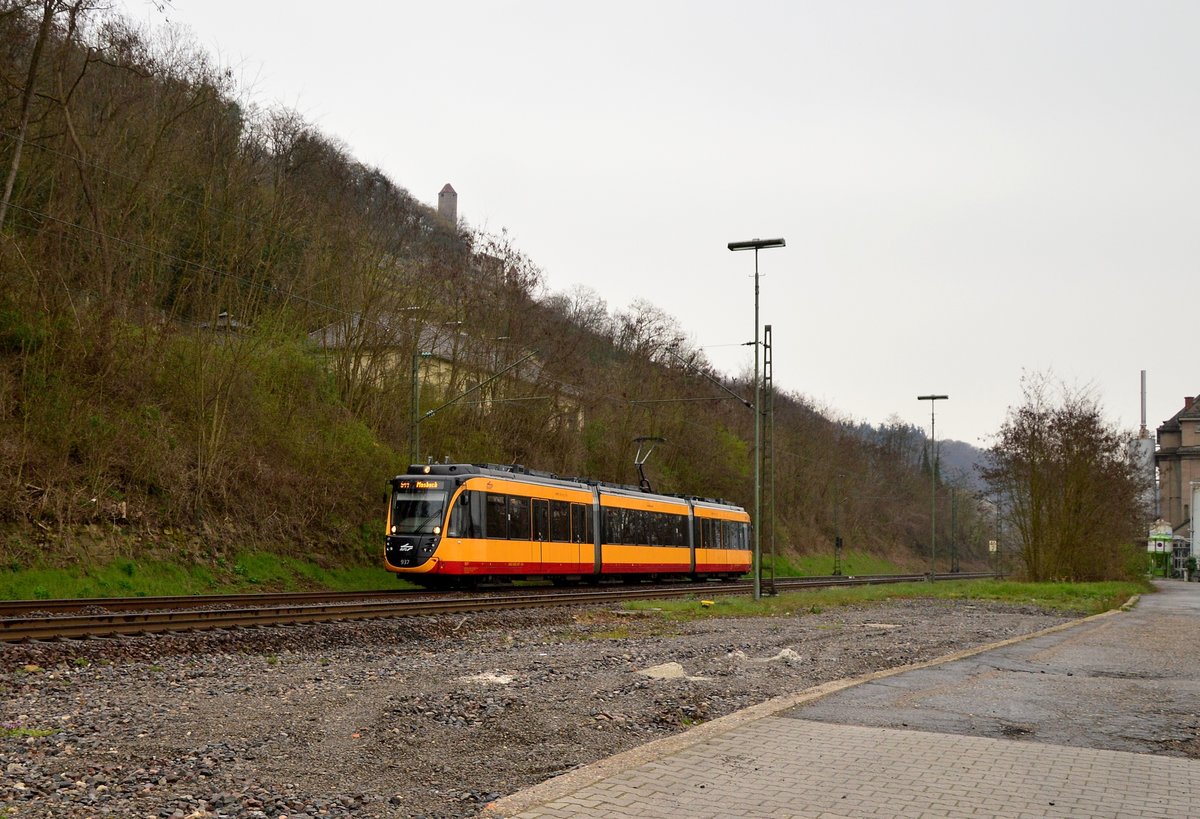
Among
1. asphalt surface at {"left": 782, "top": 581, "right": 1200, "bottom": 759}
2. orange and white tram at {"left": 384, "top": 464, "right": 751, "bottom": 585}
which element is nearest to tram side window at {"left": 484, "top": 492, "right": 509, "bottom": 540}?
orange and white tram at {"left": 384, "top": 464, "right": 751, "bottom": 585}

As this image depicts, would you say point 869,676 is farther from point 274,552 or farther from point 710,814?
point 274,552

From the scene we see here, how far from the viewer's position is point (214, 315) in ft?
103

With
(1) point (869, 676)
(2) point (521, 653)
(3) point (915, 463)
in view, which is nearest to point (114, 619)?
(2) point (521, 653)

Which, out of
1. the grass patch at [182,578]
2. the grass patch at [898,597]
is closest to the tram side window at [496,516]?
the grass patch at [898,597]

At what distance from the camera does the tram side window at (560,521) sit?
3047 cm

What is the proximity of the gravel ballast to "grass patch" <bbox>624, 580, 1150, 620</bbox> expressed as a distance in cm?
568

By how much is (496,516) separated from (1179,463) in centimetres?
10245

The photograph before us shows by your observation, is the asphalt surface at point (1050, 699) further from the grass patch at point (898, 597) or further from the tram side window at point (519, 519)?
the tram side window at point (519, 519)

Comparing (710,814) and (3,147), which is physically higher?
(3,147)

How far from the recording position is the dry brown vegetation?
85.1 feet

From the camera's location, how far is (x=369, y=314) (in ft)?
124

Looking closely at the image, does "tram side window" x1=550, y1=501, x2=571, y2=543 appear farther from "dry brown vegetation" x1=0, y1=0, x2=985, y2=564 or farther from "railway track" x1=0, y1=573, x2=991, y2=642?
"dry brown vegetation" x1=0, y1=0, x2=985, y2=564

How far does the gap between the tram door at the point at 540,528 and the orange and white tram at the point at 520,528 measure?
27 mm

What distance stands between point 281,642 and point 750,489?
5319cm
